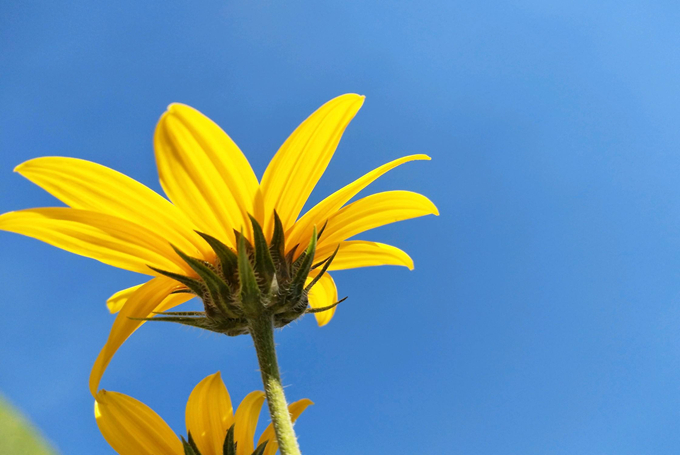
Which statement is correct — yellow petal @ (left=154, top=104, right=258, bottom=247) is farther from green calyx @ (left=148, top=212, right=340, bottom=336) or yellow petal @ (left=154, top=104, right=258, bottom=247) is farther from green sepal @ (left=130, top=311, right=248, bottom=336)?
green sepal @ (left=130, top=311, right=248, bottom=336)

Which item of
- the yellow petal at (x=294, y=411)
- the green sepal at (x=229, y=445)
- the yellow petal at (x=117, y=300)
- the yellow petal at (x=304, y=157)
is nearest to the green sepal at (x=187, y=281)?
the yellow petal at (x=304, y=157)

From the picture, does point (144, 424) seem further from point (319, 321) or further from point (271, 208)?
point (271, 208)

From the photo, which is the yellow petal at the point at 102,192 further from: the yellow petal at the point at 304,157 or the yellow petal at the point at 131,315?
the yellow petal at the point at 304,157

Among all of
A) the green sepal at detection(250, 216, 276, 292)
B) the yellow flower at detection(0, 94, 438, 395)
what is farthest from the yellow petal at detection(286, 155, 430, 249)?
the green sepal at detection(250, 216, 276, 292)

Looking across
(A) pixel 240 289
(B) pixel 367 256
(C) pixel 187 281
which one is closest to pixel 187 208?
(C) pixel 187 281

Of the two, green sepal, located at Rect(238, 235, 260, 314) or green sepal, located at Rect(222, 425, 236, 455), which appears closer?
green sepal, located at Rect(238, 235, 260, 314)

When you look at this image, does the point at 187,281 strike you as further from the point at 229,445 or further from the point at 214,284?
the point at 229,445
